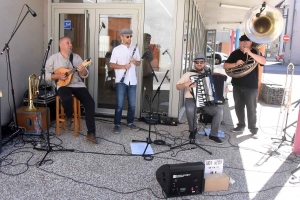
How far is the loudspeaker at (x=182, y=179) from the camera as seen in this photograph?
253 centimetres

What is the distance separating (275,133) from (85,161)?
10.1 ft

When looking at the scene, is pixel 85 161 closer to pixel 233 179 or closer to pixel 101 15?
pixel 233 179

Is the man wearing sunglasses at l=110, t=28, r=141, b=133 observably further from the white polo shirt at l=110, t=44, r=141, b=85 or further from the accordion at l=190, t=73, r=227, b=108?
the accordion at l=190, t=73, r=227, b=108

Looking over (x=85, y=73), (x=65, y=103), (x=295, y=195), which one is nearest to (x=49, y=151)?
A: (x=65, y=103)

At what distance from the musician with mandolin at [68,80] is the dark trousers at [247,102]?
2225 mm

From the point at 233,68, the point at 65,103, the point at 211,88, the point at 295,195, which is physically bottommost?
the point at 295,195

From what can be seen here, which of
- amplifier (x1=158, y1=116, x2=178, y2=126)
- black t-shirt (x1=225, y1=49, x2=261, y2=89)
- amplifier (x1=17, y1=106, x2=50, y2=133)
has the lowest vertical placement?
amplifier (x1=158, y1=116, x2=178, y2=126)

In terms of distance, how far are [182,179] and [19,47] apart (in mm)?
3184

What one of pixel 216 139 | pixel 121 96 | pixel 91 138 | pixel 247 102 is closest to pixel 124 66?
pixel 121 96

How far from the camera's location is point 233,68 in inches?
171

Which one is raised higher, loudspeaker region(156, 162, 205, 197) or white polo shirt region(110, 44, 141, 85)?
white polo shirt region(110, 44, 141, 85)

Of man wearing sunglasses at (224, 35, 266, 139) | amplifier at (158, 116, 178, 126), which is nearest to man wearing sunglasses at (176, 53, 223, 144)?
man wearing sunglasses at (224, 35, 266, 139)

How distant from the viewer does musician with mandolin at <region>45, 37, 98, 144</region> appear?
3.96m

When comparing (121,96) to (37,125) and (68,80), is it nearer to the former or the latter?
(68,80)
